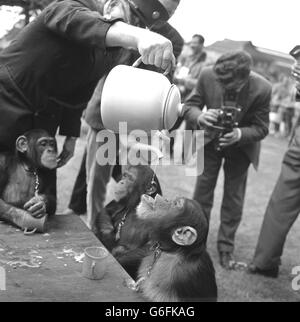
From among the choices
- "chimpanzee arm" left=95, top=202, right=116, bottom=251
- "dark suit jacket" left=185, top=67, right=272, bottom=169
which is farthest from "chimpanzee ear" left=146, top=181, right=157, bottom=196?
"dark suit jacket" left=185, top=67, right=272, bottom=169

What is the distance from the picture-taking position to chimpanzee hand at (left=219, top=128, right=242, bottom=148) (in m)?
3.27

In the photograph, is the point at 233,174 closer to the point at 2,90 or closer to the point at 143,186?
the point at 143,186

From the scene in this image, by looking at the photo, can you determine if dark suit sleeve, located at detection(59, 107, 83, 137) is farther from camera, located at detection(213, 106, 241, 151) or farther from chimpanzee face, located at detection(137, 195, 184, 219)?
camera, located at detection(213, 106, 241, 151)

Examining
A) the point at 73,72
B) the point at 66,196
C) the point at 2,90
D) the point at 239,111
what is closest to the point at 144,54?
the point at 73,72

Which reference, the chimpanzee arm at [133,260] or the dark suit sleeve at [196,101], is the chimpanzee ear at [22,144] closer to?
the chimpanzee arm at [133,260]

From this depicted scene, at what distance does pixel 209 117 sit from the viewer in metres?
3.23

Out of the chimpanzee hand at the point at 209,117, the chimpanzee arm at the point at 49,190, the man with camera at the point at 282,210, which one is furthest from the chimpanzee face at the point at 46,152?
the man with camera at the point at 282,210

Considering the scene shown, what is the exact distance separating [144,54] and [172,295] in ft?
3.27

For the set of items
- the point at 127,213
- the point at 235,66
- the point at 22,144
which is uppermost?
the point at 235,66

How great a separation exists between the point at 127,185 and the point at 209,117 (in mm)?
893

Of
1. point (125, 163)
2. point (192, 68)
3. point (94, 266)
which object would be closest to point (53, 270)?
point (94, 266)

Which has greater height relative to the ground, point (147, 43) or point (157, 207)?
point (147, 43)

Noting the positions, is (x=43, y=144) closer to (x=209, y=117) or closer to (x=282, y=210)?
(x=209, y=117)

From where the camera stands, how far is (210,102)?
354 centimetres
